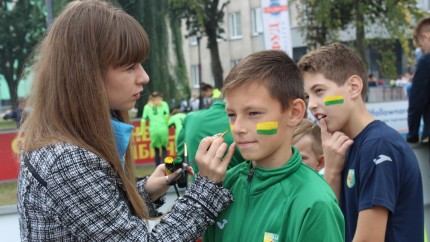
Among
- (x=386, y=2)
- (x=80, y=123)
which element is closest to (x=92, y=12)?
(x=80, y=123)

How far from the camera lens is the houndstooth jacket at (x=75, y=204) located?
175 centimetres

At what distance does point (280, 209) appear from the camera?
1902 mm

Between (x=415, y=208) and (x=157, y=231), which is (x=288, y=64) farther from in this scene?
(x=415, y=208)

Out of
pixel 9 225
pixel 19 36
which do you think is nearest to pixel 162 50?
pixel 19 36

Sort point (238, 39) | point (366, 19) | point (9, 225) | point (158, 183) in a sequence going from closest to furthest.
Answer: point (158, 183)
point (9, 225)
point (366, 19)
point (238, 39)

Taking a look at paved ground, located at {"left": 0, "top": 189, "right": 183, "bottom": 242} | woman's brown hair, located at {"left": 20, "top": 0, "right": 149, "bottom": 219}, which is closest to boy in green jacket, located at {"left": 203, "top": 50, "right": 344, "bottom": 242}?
woman's brown hair, located at {"left": 20, "top": 0, "right": 149, "bottom": 219}

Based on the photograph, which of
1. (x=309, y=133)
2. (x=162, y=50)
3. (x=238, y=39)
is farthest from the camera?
(x=238, y=39)

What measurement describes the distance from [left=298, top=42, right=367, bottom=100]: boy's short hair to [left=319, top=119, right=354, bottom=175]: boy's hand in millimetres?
226

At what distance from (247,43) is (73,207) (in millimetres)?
25091

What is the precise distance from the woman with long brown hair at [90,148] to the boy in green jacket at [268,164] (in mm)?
92

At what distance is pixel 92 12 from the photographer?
193cm

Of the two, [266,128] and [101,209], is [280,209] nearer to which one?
[266,128]

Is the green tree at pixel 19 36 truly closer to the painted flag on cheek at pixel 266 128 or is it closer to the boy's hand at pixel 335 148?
the boy's hand at pixel 335 148

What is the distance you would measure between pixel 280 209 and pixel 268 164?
178mm
